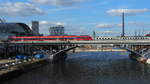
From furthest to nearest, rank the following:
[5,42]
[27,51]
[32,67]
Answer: [27,51]
[5,42]
[32,67]

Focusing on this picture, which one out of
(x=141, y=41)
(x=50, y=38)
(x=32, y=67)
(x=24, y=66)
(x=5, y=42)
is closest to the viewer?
(x=24, y=66)

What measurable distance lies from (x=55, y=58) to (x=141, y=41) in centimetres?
3055

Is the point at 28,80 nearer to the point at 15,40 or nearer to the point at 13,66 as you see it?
the point at 13,66

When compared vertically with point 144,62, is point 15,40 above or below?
above

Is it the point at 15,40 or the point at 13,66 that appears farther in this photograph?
the point at 15,40

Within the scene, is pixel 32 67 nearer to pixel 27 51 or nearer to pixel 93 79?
pixel 93 79

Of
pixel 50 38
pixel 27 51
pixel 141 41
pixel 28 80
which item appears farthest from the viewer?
pixel 27 51

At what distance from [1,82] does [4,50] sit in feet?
184

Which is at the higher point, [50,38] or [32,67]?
[50,38]

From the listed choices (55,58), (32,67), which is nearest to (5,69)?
(32,67)

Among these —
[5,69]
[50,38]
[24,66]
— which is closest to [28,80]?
[5,69]

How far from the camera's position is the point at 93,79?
45.8 metres

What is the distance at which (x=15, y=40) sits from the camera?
9262cm

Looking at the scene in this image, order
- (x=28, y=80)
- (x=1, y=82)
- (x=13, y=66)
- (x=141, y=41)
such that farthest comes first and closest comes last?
(x=141, y=41), (x=13, y=66), (x=28, y=80), (x=1, y=82)
